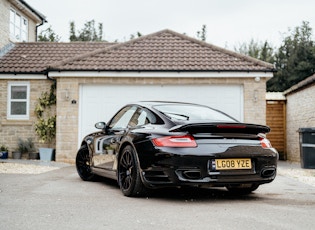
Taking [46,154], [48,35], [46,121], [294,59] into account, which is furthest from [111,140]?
[48,35]

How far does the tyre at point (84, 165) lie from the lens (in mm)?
7781

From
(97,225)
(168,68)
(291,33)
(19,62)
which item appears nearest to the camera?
(97,225)

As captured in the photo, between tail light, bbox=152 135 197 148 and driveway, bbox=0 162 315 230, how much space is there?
0.70 m

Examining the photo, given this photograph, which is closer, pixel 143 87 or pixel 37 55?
pixel 143 87

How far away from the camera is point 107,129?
7.07m

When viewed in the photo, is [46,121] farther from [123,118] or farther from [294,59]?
[294,59]

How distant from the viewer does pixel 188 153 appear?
5.14m

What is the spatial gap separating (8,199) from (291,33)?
101 feet

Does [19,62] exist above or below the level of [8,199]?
above

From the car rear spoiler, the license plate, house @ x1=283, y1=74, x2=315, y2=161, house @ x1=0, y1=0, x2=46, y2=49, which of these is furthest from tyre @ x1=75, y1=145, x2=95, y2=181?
house @ x1=0, y1=0, x2=46, y2=49

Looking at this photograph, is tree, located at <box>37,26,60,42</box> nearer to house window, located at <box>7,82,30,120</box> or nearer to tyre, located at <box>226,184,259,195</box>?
house window, located at <box>7,82,30,120</box>

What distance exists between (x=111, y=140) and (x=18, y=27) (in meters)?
13.9

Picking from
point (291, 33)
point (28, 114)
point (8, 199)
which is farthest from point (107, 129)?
point (291, 33)

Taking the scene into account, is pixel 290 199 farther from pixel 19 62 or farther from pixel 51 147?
pixel 19 62
